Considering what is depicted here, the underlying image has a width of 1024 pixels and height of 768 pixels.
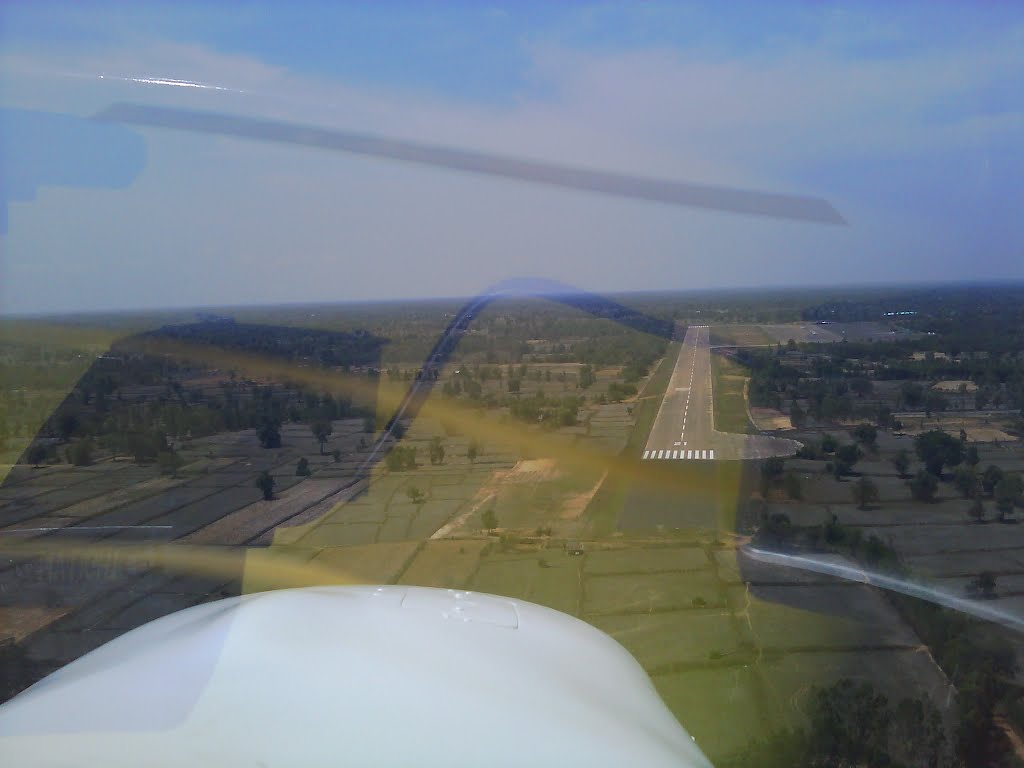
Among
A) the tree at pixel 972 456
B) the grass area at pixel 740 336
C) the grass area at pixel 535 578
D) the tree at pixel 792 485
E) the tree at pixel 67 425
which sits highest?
the grass area at pixel 740 336

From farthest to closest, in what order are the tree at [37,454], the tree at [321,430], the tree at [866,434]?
the tree at [866,434], the tree at [321,430], the tree at [37,454]

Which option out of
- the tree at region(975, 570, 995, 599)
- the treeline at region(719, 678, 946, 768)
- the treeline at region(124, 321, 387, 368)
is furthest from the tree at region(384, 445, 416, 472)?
the tree at region(975, 570, 995, 599)

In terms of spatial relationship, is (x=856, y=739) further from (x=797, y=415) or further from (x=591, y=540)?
(x=797, y=415)

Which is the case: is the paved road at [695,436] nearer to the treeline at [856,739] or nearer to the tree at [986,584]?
the tree at [986,584]

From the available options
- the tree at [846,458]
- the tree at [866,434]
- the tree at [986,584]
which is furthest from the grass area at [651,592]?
the tree at [866,434]

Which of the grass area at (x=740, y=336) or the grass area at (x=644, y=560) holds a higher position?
the grass area at (x=740, y=336)

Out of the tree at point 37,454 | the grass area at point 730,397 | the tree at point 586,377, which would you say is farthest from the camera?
the tree at point 586,377

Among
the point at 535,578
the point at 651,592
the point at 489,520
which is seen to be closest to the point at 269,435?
the point at 489,520
